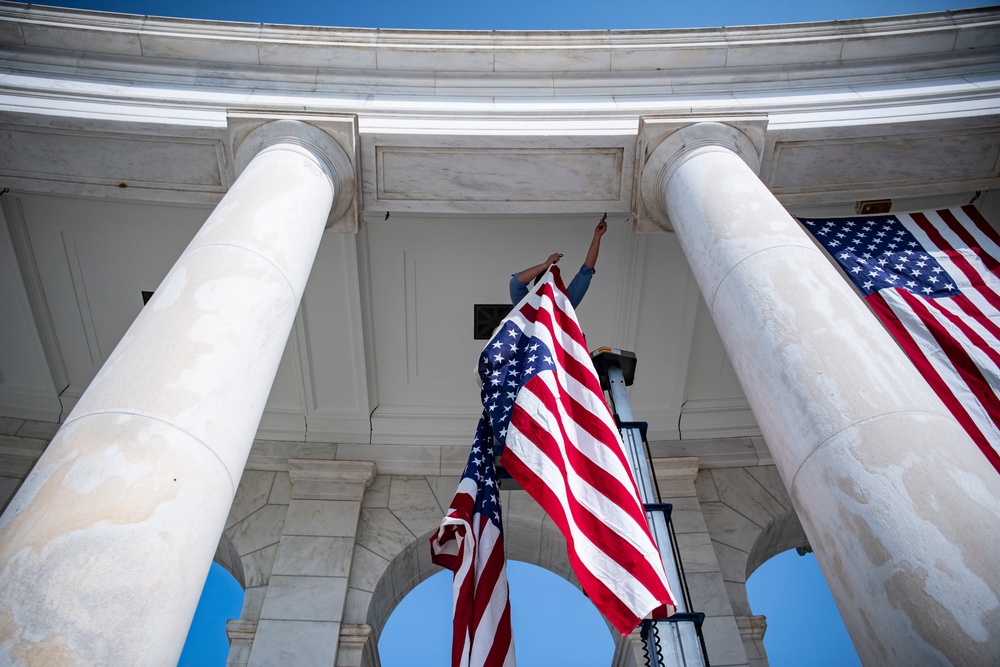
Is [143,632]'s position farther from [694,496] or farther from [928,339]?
[694,496]

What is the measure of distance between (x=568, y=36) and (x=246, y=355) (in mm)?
7760

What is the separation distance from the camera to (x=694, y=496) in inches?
465

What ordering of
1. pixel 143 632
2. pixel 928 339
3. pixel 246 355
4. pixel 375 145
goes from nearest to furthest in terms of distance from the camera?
1. pixel 143 632
2. pixel 246 355
3. pixel 928 339
4. pixel 375 145

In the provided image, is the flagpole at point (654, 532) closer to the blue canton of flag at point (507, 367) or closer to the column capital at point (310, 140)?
the blue canton of flag at point (507, 367)

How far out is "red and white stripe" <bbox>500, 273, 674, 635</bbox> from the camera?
17.2ft

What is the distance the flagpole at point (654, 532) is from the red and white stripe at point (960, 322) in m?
2.64

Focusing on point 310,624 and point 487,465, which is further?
point 310,624

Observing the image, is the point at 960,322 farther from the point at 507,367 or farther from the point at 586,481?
the point at 507,367

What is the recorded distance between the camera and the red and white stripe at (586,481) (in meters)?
5.25

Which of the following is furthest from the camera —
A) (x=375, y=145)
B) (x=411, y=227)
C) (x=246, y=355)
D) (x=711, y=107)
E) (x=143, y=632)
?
(x=411, y=227)

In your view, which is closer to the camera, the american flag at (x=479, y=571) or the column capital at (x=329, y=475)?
the american flag at (x=479, y=571)

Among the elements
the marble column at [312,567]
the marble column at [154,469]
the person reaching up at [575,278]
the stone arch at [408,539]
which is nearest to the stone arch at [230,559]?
the marble column at [312,567]

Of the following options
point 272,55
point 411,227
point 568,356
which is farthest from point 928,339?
point 272,55

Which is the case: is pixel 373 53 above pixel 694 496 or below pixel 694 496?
above
